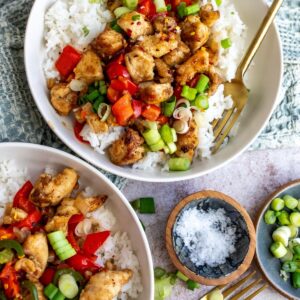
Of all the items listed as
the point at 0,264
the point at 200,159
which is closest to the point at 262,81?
the point at 200,159

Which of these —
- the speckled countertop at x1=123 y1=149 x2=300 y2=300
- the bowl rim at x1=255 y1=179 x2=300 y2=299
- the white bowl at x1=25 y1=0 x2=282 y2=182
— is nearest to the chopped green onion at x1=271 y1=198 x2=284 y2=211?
the bowl rim at x1=255 y1=179 x2=300 y2=299

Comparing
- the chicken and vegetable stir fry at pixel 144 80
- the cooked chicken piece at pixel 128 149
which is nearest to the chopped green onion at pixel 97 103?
the chicken and vegetable stir fry at pixel 144 80

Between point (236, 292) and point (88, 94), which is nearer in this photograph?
point (88, 94)

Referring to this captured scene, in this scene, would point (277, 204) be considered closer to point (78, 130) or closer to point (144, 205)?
point (144, 205)

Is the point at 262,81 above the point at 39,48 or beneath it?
beneath

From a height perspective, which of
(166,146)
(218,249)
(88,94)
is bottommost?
(218,249)

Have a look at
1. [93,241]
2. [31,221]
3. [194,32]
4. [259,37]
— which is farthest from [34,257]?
[259,37]

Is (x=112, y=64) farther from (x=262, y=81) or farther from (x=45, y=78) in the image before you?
(x=262, y=81)

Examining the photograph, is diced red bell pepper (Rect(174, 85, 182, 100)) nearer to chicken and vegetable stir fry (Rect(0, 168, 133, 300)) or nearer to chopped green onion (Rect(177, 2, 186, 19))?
chopped green onion (Rect(177, 2, 186, 19))
